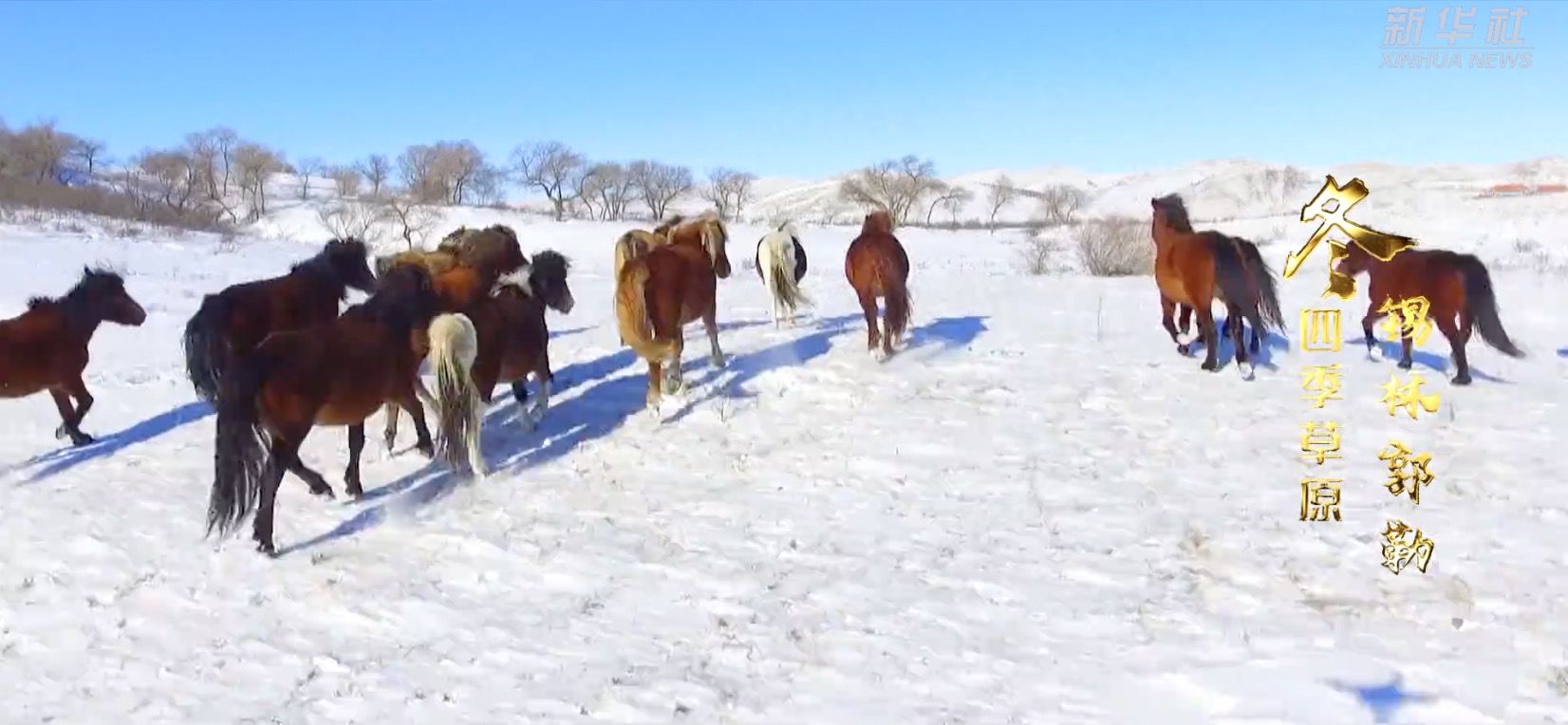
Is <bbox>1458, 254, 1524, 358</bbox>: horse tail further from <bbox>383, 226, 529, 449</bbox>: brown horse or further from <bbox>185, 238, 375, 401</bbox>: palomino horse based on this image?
<bbox>185, 238, 375, 401</bbox>: palomino horse

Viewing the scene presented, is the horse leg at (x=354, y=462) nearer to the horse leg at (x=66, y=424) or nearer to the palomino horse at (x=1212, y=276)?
the horse leg at (x=66, y=424)

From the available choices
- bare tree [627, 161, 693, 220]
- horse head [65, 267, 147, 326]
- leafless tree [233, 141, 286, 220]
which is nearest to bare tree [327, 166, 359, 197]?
leafless tree [233, 141, 286, 220]

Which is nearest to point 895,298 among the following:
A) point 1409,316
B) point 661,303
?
point 661,303

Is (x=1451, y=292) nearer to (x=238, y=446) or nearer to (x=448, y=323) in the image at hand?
(x=448, y=323)

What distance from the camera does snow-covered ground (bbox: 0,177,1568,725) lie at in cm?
454

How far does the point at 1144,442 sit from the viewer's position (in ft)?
25.3

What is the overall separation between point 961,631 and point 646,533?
7.56 feet

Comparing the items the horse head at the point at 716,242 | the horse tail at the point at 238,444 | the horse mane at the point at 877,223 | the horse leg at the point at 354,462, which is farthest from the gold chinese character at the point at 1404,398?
the horse tail at the point at 238,444

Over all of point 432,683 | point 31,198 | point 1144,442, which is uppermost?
point 31,198

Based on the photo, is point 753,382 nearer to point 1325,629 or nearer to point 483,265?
point 483,265

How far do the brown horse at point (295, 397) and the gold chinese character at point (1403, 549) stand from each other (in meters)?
6.50

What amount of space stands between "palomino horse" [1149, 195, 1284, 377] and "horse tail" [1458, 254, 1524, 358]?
4.96 ft

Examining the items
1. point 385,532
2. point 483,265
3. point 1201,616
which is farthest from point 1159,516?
point 483,265

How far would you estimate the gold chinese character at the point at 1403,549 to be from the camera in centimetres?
539
